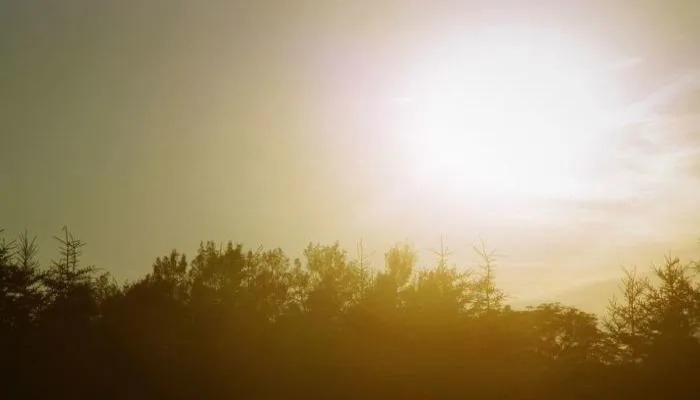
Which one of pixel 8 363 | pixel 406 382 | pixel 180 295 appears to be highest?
pixel 180 295

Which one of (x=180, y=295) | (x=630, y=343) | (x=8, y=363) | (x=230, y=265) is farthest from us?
(x=230, y=265)

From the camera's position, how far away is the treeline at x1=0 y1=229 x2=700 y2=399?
40000mm

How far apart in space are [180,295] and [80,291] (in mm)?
9755

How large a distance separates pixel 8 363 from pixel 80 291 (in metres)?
8.00

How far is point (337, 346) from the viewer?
43.7m

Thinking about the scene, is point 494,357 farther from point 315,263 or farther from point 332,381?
point 315,263

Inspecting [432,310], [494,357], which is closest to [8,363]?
[432,310]

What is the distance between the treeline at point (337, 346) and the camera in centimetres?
4000

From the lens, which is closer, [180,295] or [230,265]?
[180,295]

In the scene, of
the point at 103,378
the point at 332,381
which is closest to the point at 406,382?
the point at 332,381

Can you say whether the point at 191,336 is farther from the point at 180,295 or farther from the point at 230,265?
the point at 230,265

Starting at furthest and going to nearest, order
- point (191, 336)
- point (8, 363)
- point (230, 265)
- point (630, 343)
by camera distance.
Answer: point (230, 265) < point (630, 343) < point (191, 336) < point (8, 363)

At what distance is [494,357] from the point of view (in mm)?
41750

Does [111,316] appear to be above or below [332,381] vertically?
above
